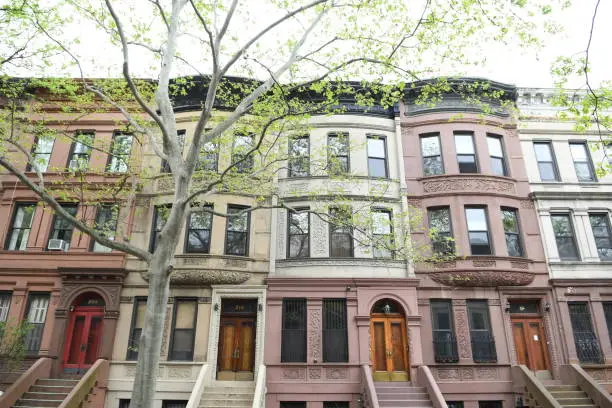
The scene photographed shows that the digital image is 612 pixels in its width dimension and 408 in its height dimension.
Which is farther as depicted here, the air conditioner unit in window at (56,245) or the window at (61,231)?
the window at (61,231)

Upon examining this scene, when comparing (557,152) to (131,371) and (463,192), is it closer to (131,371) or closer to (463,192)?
(463,192)

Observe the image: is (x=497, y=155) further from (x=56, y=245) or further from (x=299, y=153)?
(x=56, y=245)

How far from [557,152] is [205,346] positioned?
52.9 feet

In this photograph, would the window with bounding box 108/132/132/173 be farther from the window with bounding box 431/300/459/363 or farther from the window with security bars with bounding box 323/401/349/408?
the window with bounding box 431/300/459/363

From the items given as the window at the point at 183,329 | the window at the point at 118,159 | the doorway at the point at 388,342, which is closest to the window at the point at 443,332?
the doorway at the point at 388,342

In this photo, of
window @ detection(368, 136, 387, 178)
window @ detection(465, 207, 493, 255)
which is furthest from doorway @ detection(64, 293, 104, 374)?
window @ detection(465, 207, 493, 255)

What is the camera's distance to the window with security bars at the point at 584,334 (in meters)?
15.1

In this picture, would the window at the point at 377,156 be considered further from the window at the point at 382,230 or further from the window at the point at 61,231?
the window at the point at 61,231

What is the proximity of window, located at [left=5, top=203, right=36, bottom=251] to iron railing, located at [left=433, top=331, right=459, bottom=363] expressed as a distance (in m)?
15.9

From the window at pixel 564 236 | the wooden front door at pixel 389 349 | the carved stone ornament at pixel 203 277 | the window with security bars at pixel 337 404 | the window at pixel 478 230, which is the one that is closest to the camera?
the window with security bars at pixel 337 404

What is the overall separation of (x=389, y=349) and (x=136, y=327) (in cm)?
907

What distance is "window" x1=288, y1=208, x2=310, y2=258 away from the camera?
16.4m

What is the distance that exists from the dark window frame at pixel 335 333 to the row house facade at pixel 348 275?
70 millimetres

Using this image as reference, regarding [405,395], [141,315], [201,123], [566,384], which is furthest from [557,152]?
[141,315]
